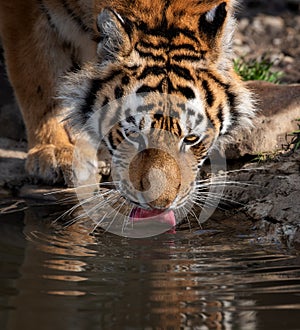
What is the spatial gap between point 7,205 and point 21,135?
121cm

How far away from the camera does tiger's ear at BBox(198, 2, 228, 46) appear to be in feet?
12.7

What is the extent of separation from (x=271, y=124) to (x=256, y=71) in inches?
39.0

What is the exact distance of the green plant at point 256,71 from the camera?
5.96 metres

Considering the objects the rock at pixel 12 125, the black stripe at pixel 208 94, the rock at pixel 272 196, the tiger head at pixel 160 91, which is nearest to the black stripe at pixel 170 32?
the tiger head at pixel 160 91

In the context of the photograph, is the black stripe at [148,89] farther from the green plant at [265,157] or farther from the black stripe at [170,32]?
the green plant at [265,157]

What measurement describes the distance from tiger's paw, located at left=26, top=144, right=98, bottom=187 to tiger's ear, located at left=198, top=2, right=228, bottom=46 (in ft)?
4.39

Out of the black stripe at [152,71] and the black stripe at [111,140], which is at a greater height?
the black stripe at [152,71]

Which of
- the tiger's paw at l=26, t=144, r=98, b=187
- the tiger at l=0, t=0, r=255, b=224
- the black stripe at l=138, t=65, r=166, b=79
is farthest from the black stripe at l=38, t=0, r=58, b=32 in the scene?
the black stripe at l=138, t=65, r=166, b=79

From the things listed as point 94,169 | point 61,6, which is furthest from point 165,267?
point 61,6

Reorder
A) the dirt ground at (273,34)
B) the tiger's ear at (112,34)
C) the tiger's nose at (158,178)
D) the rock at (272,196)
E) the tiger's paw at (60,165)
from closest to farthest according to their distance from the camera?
the tiger's nose at (158,178), the tiger's ear at (112,34), the rock at (272,196), the tiger's paw at (60,165), the dirt ground at (273,34)

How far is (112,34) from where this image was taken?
3877 millimetres

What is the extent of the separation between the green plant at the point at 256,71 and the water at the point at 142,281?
2.09m

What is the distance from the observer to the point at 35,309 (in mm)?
2998

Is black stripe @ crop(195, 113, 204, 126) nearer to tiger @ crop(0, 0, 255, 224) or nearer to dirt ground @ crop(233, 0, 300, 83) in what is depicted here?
tiger @ crop(0, 0, 255, 224)
